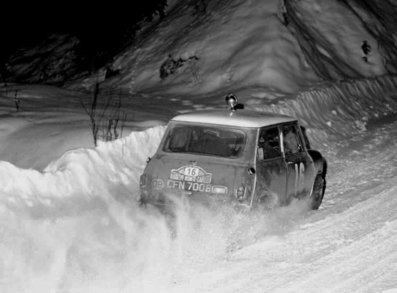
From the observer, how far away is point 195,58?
20953 mm

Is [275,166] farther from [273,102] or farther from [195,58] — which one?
[195,58]

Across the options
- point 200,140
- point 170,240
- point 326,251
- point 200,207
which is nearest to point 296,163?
point 200,140

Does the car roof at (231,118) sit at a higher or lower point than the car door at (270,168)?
higher

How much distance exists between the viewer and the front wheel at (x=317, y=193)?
337 inches

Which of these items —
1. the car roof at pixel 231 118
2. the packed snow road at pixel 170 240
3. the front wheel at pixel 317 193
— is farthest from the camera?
the front wheel at pixel 317 193

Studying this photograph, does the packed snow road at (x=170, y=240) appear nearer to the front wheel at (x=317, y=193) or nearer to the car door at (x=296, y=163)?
the front wheel at (x=317, y=193)

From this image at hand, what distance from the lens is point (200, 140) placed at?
7547 mm

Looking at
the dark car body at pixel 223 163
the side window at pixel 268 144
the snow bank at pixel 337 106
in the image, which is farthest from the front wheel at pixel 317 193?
the snow bank at pixel 337 106

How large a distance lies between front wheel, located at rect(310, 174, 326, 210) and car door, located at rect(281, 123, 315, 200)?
0.63ft

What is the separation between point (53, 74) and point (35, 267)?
65.8ft

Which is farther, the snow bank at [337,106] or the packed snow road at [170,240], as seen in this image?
the snow bank at [337,106]

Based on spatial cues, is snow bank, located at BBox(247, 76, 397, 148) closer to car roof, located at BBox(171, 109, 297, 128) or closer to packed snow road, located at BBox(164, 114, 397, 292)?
packed snow road, located at BBox(164, 114, 397, 292)

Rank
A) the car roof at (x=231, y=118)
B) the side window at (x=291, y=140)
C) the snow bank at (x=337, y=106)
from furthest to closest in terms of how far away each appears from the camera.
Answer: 1. the snow bank at (x=337, y=106)
2. the side window at (x=291, y=140)
3. the car roof at (x=231, y=118)

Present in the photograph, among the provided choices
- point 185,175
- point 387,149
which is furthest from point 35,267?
point 387,149
